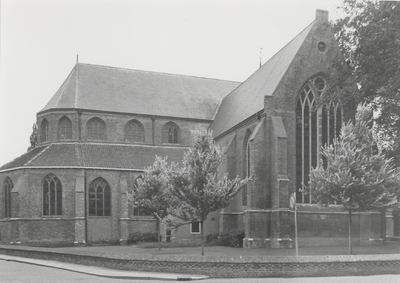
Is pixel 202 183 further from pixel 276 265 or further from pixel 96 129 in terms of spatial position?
pixel 96 129

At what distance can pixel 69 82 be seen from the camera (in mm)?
42312

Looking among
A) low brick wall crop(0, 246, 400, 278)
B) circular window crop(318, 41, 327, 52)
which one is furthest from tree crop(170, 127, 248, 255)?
circular window crop(318, 41, 327, 52)

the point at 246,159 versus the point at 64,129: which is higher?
the point at 64,129

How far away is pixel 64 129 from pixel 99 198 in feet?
22.6

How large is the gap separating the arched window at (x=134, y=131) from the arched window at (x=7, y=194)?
9995mm

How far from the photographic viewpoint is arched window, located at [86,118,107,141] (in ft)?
134

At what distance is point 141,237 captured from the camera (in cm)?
3700

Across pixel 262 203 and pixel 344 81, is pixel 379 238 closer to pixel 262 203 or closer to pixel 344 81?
pixel 262 203

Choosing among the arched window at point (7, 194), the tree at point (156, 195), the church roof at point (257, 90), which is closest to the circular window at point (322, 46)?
the church roof at point (257, 90)

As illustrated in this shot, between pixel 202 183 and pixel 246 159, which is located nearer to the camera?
pixel 202 183

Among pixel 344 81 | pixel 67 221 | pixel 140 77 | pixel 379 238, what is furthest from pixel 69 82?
pixel 379 238

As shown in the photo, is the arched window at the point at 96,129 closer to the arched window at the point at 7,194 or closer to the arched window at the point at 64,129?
the arched window at the point at 64,129

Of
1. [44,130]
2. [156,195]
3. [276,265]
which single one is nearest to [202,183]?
[276,265]

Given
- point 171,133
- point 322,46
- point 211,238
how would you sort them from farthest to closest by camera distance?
point 171,133 < point 211,238 < point 322,46
